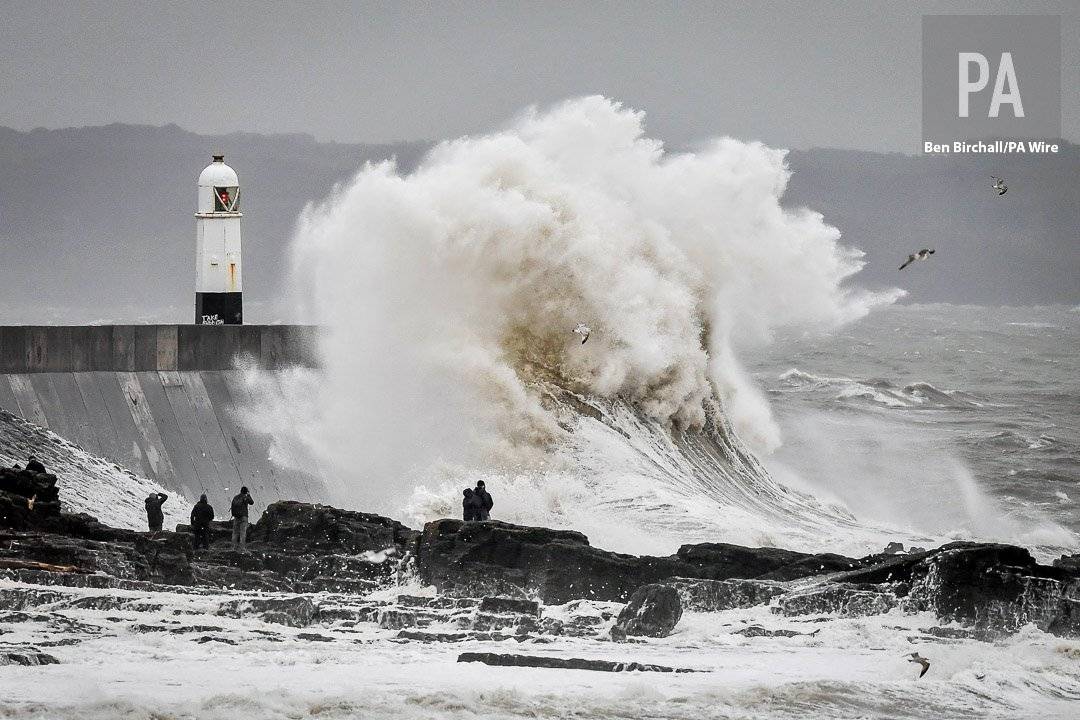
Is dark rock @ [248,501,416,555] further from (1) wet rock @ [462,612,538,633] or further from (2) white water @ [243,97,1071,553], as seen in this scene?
(2) white water @ [243,97,1071,553]

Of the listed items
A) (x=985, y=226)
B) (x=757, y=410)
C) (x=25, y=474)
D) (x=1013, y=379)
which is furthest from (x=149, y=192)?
(x=25, y=474)

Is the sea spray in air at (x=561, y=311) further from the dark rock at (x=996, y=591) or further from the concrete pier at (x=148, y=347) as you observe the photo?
the dark rock at (x=996, y=591)

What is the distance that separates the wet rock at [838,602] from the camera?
11.3 metres

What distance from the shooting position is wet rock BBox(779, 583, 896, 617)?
11.3 m

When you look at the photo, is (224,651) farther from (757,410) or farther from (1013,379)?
(1013,379)

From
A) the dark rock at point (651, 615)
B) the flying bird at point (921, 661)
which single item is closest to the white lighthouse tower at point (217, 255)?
the dark rock at point (651, 615)

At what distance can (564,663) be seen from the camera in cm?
967

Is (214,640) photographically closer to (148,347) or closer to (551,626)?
(551,626)

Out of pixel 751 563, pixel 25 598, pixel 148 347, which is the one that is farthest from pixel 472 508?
pixel 148 347

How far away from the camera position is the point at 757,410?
22.0 meters

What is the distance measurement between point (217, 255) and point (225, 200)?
0.72m

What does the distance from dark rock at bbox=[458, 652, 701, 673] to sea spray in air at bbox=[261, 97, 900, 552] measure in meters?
5.90

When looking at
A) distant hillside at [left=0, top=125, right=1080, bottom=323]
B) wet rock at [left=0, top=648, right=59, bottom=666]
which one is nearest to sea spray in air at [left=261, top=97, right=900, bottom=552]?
wet rock at [left=0, top=648, right=59, bottom=666]

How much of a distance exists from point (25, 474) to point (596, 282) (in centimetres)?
829
